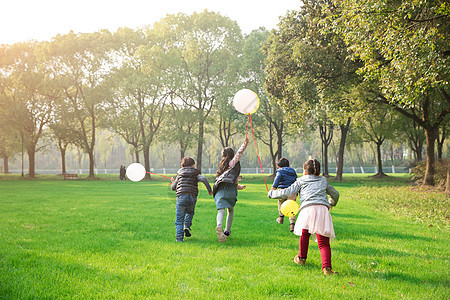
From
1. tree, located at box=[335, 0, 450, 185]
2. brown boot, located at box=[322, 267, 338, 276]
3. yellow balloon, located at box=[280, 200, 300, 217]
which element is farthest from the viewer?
tree, located at box=[335, 0, 450, 185]

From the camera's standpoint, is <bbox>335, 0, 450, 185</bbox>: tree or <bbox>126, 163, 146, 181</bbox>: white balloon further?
<bbox>335, 0, 450, 185</bbox>: tree

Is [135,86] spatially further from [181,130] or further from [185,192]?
[185,192]

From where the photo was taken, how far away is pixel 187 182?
7.24 metres

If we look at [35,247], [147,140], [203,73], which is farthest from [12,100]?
[35,247]

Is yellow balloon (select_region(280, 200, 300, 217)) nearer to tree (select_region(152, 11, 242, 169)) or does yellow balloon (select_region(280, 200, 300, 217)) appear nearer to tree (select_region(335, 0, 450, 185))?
tree (select_region(335, 0, 450, 185))

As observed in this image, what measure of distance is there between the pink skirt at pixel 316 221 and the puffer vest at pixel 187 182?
285cm

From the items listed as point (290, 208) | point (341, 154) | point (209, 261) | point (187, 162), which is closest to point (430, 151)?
point (341, 154)

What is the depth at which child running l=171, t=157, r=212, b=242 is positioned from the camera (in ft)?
23.2

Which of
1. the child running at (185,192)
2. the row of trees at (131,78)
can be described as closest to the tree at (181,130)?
the row of trees at (131,78)

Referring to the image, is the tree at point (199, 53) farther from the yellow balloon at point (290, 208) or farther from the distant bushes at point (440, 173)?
the yellow balloon at point (290, 208)

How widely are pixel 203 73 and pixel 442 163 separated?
92.3ft

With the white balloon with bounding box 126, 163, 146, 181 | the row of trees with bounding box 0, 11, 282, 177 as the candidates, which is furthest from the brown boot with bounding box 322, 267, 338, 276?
the row of trees with bounding box 0, 11, 282, 177

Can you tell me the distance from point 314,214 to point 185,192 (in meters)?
3.20

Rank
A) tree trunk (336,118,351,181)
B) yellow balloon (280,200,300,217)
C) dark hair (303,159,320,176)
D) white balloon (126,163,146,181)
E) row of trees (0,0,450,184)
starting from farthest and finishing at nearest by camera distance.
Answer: row of trees (0,0,450,184)
tree trunk (336,118,351,181)
white balloon (126,163,146,181)
yellow balloon (280,200,300,217)
dark hair (303,159,320,176)
